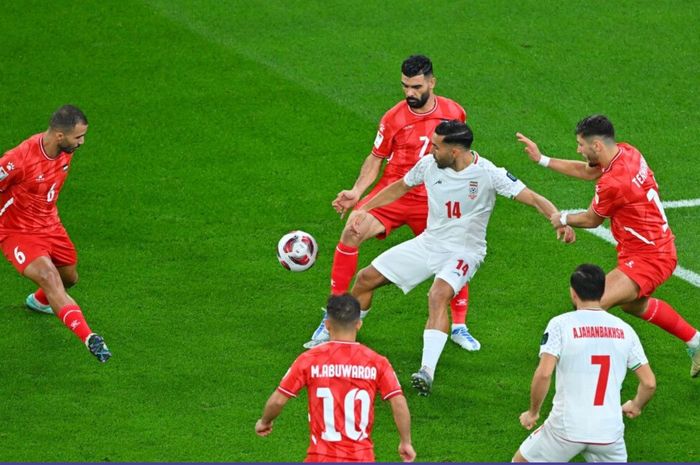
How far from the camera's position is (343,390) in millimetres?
8195

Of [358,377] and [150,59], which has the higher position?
[150,59]

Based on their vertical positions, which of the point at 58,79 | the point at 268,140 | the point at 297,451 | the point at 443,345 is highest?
the point at 58,79

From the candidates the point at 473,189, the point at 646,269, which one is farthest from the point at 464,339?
the point at 646,269

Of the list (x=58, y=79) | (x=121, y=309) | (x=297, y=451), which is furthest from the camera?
(x=58, y=79)

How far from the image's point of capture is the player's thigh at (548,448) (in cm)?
877

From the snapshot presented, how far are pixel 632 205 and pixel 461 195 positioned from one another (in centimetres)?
143

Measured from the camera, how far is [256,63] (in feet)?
59.6

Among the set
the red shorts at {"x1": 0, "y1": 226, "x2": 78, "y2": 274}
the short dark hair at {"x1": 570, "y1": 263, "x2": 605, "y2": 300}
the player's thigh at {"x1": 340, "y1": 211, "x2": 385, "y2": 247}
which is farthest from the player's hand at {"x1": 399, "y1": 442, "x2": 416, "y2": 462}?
the red shorts at {"x1": 0, "y1": 226, "x2": 78, "y2": 274}

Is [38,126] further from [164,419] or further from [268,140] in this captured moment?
[164,419]

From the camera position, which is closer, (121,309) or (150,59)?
(121,309)

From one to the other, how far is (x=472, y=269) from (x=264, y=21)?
29.0 feet

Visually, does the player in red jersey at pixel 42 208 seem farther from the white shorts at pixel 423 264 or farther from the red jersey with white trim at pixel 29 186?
the white shorts at pixel 423 264

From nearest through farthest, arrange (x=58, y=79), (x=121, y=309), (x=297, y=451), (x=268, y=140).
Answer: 1. (x=297, y=451)
2. (x=121, y=309)
3. (x=268, y=140)
4. (x=58, y=79)

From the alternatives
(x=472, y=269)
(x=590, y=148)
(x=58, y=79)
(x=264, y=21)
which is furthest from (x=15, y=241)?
(x=264, y=21)
